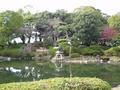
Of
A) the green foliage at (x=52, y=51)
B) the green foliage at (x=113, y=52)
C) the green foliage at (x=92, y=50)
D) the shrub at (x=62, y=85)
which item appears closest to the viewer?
the shrub at (x=62, y=85)

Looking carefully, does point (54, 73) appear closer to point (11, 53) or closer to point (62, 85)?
point (62, 85)

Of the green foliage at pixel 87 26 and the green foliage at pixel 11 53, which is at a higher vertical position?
the green foliage at pixel 87 26

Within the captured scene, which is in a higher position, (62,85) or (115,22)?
(62,85)

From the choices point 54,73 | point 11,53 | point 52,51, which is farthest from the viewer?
point 11,53

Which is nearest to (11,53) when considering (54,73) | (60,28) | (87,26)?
(60,28)

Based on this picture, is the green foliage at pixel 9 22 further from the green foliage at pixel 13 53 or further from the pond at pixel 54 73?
the pond at pixel 54 73

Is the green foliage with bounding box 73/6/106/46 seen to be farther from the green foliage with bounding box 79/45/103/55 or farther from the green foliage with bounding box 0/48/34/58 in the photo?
the green foliage with bounding box 0/48/34/58

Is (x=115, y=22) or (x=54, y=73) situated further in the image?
(x=115, y=22)

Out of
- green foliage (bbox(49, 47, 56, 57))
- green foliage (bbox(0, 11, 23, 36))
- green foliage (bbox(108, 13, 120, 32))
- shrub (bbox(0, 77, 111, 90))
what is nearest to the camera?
shrub (bbox(0, 77, 111, 90))

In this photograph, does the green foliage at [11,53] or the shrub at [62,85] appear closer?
the shrub at [62,85]

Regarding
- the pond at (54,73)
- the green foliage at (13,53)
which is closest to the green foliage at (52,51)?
the green foliage at (13,53)

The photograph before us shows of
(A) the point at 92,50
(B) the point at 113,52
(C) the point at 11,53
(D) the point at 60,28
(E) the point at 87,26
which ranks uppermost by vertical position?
(E) the point at 87,26

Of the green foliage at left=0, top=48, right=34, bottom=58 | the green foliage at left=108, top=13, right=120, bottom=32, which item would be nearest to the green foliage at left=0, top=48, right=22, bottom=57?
the green foliage at left=0, top=48, right=34, bottom=58

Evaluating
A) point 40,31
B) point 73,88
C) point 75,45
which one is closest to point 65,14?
point 40,31
